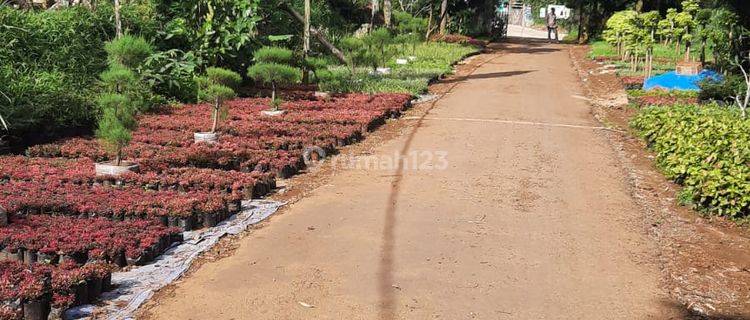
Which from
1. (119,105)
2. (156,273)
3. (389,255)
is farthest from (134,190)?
(389,255)

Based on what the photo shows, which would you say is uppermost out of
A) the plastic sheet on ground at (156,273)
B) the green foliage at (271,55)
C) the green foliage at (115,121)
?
the green foliage at (271,55)

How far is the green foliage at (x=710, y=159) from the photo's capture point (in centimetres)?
695

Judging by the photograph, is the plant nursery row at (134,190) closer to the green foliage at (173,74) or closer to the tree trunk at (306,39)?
A: the green foliage at (173,74)

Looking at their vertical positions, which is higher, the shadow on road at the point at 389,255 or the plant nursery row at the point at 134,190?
the plant nursery row at the point at 134,190

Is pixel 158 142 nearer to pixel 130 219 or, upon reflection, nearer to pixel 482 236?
pixel 130 219

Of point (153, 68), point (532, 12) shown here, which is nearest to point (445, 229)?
point (153, 68)

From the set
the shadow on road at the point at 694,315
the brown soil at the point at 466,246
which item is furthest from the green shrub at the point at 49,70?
the shadow on road at the point at 694,315

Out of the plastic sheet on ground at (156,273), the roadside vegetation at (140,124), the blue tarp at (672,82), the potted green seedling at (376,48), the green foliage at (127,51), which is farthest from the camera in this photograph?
the potted green seedling at (376,48)

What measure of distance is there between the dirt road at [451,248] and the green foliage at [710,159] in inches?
27.1

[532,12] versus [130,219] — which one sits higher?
[532,12]

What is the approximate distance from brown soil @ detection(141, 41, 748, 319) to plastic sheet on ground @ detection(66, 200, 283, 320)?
0.13 metres

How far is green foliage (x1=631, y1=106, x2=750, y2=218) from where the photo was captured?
274 inches

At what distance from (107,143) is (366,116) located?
5082 millimetres

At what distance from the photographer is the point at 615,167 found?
932 cm
